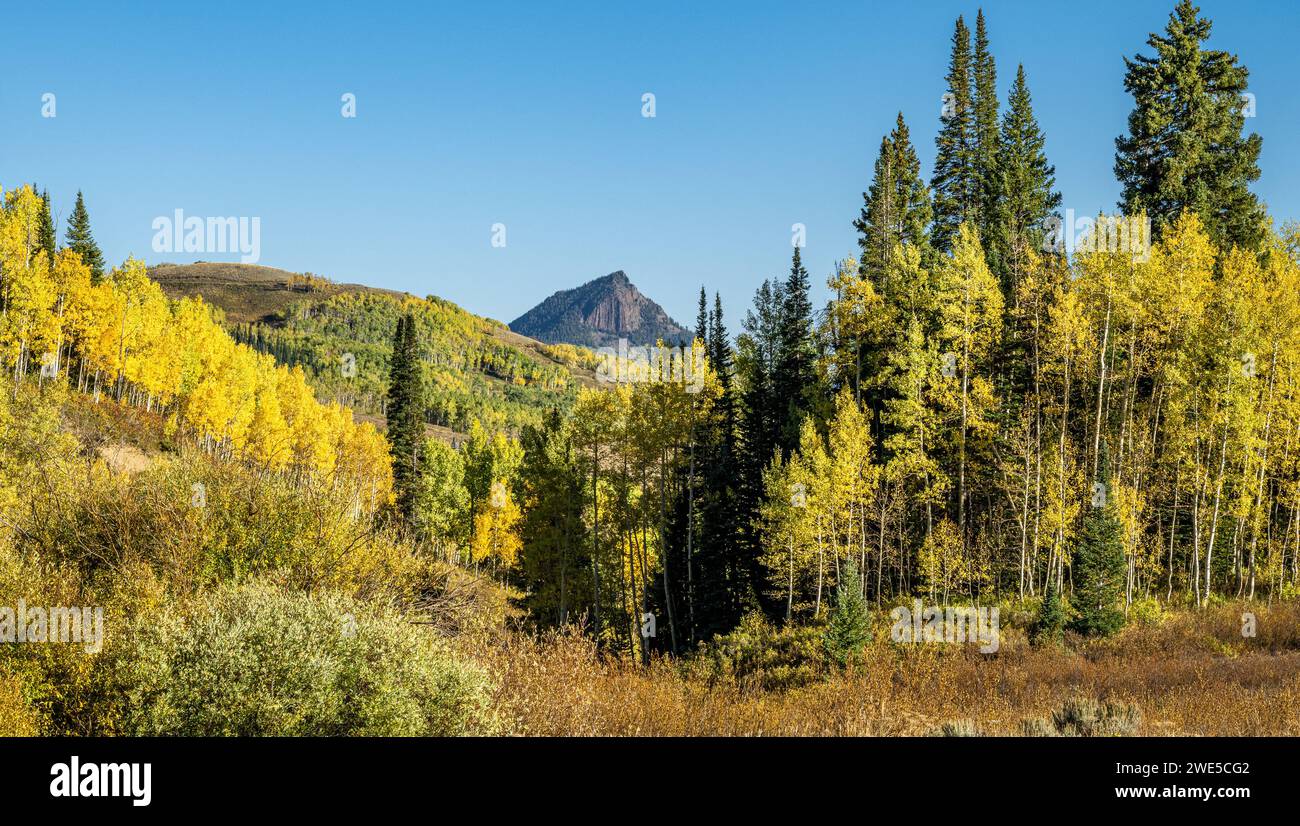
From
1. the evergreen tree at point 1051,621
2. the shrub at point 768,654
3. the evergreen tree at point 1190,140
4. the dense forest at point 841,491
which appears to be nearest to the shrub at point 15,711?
the dense forest at point 841,491

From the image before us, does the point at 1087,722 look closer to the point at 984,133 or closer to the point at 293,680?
the point at 293,680

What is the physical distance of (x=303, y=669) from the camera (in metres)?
9.58

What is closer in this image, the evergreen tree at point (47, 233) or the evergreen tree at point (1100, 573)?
the evergreen tree at point (1100, 573)

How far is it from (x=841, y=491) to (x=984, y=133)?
103ft

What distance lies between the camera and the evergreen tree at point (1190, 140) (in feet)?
121

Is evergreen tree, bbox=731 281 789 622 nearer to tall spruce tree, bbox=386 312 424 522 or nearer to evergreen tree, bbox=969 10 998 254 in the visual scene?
evergreen tree, bbox=969 10 998 254

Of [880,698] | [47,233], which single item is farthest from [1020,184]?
[47,233]

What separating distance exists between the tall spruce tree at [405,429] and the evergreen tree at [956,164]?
1572 inches

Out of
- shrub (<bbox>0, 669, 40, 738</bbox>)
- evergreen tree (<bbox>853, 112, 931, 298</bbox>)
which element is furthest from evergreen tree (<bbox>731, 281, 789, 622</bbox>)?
shrub (<bbox>0, 669, 40, 738</bbox>)

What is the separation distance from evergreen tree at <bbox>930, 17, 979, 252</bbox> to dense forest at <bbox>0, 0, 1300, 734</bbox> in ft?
0.94

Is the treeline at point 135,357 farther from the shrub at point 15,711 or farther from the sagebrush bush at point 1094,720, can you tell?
the sagebrush bush at point 1094,720

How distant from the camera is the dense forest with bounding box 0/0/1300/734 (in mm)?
11438
